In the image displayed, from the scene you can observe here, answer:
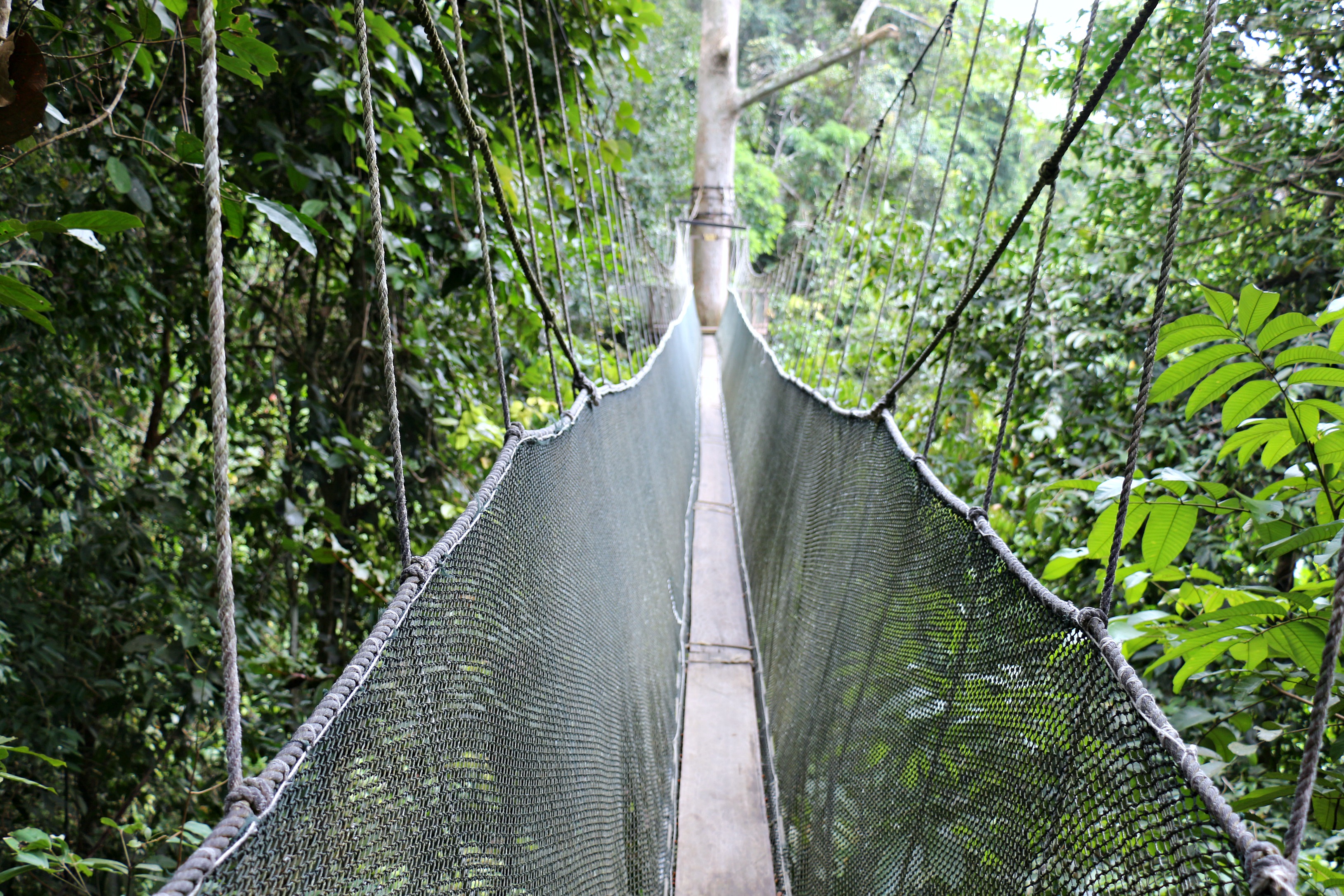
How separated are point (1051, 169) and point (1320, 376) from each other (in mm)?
507

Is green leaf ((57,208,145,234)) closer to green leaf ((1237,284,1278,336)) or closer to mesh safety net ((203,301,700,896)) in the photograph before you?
mesh safety net ((203,301,700,896))

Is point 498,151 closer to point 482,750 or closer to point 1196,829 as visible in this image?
point 482,750

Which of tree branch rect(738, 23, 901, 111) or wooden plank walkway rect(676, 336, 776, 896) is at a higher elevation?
tree branch rect(738, 23, 901, 111)

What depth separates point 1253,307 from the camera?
0.75 meters

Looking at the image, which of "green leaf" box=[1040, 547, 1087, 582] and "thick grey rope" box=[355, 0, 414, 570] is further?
"green leaf" box=[1040, 547, 1087, 582]

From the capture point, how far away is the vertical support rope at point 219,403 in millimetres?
442

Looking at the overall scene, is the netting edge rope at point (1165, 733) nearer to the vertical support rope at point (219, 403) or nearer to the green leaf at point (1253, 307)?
the green leaf at point (1253, 307)

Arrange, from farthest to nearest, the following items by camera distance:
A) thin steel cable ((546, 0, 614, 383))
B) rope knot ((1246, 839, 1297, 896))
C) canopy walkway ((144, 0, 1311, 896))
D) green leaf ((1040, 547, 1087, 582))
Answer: thin steel cable ((546, 0, 614, 383)) < green leaf ((1040, 547, 1087, 582)) < canopy walkway ((144, 0, 1311, 896)) < rope knot ((1246, 839, 1297, 896))

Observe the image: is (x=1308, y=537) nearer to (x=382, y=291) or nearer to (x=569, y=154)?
(x=382, y=291)

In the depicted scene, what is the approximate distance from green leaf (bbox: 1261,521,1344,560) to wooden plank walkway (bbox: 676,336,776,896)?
1147 millimetres

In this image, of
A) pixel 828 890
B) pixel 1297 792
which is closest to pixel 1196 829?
pixel 1297 792

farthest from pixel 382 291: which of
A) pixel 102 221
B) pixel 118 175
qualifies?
pixel 118 175

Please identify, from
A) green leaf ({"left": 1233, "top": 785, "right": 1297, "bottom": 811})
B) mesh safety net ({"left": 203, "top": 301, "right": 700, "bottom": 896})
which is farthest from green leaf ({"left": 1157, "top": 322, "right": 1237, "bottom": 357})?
mesh safety net ({"left": 203, "top": 301, "right": 700, "bottom": 896})

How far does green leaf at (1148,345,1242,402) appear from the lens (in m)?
0.79
